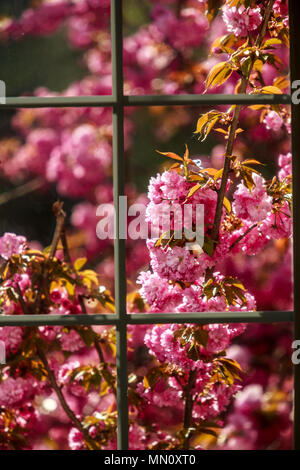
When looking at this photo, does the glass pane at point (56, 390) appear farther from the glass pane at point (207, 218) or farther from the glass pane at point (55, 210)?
the glass pane at point (207, 218)

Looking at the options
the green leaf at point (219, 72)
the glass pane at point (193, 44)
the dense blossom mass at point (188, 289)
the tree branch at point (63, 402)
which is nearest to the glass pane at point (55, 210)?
the dense blossom mass at point (188, 289)

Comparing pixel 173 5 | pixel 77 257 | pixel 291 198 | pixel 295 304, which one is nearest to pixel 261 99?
pixel 291 198

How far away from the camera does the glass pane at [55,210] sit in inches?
50.9

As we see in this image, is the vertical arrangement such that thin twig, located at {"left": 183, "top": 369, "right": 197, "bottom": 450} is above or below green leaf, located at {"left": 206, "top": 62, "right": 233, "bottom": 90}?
below

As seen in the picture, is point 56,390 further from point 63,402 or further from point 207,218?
point 207,218

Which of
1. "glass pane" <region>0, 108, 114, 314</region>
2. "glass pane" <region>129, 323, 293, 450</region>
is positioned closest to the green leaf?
"glass pane" <region>0, 108, 114, 314</region>

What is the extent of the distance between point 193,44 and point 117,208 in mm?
802

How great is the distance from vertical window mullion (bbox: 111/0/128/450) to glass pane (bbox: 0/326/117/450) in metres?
0.13

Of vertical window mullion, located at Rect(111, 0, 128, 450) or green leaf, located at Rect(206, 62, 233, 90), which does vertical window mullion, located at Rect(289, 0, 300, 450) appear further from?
vertical window mullion, located at Rect(111, 0, 128, 450)

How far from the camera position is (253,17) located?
3.88ft

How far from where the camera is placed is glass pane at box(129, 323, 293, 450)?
4.00 feet

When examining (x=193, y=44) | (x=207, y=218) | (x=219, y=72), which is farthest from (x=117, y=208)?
(x=193, y=44)

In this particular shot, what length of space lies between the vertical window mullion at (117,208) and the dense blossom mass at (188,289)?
71 millimetres

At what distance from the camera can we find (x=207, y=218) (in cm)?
119
